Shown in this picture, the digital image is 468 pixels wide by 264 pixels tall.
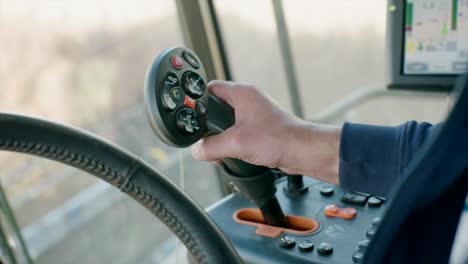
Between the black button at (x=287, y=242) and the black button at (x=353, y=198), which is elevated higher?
the black button at (x=353, y=198)

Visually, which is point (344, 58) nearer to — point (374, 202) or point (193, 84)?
point (374, 202)

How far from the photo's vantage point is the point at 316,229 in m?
0.97

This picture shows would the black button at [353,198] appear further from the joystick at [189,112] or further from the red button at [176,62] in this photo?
the red button at [176,62]

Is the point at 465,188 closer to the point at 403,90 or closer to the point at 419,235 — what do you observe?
the point at 419,235

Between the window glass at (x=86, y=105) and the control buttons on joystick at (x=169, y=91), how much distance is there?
64 centimetres

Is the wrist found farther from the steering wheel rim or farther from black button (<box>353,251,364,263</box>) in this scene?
the steering wheel rim

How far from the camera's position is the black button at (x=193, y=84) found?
2.76ft

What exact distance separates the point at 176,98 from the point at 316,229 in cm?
37

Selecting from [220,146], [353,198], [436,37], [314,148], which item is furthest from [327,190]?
[436,37]

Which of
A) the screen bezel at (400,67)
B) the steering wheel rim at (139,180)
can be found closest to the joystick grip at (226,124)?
the steering wheel rim at (139,180)

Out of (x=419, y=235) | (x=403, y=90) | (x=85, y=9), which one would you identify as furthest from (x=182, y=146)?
(x=85, y=9)

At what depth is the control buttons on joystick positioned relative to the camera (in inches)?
31.4

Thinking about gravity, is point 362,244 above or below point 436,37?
below

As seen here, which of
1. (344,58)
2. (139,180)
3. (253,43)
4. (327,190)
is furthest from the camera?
(344,58)
